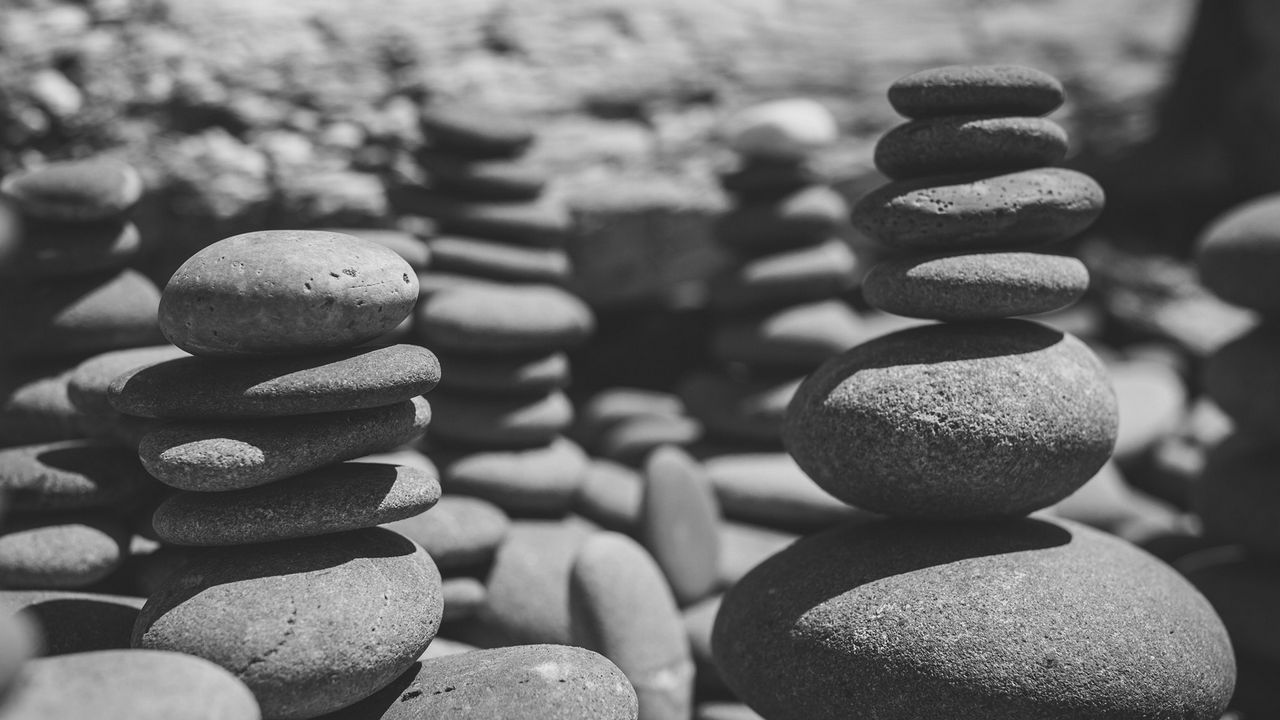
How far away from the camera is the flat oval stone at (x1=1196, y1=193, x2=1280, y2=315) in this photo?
3.94 metres

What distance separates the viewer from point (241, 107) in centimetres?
482

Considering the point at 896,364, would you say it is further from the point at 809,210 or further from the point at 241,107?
the point at 241,107

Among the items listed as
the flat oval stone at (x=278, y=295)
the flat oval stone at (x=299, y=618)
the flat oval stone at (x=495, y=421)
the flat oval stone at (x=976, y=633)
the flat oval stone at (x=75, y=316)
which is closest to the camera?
the flat oval stone at (x=299, y=618)

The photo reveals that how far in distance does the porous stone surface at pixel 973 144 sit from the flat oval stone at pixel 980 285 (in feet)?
0.95

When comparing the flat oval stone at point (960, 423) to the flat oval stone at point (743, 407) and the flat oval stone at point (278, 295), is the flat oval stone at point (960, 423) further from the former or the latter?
the flat oval stone at point (743, 407)

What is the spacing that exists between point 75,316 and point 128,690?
1.84 meters

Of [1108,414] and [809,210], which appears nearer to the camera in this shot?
[1108,414]

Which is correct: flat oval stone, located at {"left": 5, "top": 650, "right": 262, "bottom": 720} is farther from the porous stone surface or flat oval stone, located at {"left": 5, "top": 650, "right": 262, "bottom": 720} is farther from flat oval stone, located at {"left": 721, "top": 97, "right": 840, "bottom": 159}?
flat oval stone, located at {"left": 721, "top": 97, "right": 840, "bottom": 159}

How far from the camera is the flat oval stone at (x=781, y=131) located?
483cm

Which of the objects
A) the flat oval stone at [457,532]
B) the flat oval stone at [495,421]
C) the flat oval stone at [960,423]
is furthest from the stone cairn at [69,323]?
the flat oval stone at [960,423]

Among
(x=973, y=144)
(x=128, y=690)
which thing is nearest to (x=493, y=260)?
(x=973, y=144)

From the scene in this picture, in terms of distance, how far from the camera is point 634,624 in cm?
332

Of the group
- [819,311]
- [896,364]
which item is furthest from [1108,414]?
[819,311]

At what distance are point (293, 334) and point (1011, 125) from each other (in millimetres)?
2090
